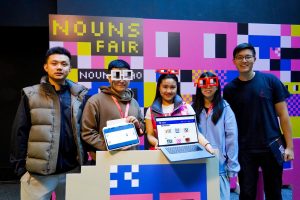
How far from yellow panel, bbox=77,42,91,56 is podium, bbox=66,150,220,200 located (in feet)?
5.27

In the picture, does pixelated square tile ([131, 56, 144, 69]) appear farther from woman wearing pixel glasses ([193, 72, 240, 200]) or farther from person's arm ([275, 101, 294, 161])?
person's arm ([275, 101, 294, 161])

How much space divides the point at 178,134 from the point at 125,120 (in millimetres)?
297

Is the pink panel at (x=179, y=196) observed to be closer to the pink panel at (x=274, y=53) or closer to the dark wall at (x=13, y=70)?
the pink panel at (x=274, y=53)

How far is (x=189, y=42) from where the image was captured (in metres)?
3.04

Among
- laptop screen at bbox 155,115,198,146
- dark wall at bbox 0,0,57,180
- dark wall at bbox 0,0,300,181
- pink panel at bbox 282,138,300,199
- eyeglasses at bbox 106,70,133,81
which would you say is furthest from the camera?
dark wall at bbox 0,0,57,180

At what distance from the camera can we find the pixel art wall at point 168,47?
9.43 feet

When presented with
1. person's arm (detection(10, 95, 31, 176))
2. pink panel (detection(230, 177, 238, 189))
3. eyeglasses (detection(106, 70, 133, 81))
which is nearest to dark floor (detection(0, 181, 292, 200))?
pink panel (detection(230, 177, 238, 189))

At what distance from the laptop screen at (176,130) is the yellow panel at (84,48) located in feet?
5.08

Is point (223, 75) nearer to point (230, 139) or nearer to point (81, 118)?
point (230, 139)

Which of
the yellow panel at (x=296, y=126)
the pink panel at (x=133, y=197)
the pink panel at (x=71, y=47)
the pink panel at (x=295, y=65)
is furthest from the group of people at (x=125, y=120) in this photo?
the pink panel at (x=295, y=65)

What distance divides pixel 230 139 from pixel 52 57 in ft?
3.88

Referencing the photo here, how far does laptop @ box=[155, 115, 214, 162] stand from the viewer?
157 cm

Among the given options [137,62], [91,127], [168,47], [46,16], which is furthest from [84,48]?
[91,127]

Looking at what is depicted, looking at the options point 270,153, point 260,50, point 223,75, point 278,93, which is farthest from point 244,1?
point 270,153
